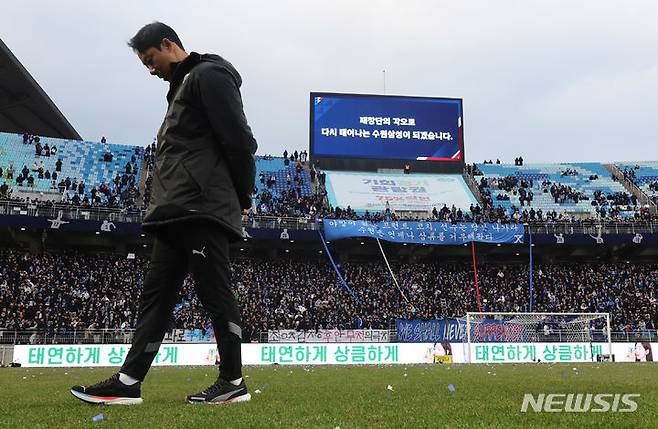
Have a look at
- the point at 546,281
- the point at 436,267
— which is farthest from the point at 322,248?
the point at 546,281

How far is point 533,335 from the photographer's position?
25.0 metres

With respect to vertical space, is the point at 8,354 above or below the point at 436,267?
below

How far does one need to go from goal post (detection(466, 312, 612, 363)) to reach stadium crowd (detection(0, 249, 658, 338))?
382 cm

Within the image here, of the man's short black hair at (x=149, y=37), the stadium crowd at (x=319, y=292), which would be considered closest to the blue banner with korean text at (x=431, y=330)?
the stadium crowd at (x=319, y=292)

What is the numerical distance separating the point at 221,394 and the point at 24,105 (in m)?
49.2

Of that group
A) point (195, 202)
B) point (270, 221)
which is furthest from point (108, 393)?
point (270, 221)

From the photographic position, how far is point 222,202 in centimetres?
387

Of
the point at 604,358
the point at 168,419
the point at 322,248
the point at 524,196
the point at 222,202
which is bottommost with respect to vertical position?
the point at 604,358

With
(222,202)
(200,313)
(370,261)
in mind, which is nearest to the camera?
(222,202)

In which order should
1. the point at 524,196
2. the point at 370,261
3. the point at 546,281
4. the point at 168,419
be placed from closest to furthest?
the point at 168,419 → the point at 546,281 → the point at 370,261 → the point at 524,196

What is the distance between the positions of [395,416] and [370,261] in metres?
35.0

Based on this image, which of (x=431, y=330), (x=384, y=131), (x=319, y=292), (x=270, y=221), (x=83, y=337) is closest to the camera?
(x=83, y=337)

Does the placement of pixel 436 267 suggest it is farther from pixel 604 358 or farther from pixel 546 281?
pixel 604 358

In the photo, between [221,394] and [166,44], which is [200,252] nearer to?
[221,394]
